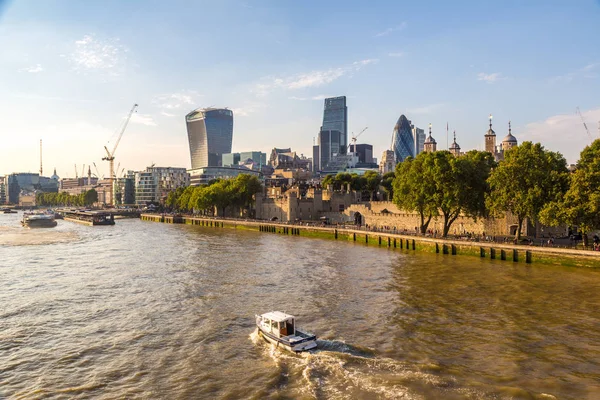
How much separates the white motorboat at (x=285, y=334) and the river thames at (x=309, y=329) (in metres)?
0.71

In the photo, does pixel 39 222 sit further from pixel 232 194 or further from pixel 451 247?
pixel 451 247

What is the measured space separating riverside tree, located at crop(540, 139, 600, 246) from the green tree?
19.2 metres

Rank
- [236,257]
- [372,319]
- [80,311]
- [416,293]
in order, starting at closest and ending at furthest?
[372,319] → [80,311] → [416,293] → [236,257]

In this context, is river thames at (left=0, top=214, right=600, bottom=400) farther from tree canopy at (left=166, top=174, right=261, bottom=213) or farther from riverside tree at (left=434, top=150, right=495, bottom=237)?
tree canopy at (left=166, top=174, right=261, bottom=213)

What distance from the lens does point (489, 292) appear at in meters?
38.0

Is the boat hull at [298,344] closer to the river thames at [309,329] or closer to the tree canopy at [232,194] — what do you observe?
the river thames at [309,329]

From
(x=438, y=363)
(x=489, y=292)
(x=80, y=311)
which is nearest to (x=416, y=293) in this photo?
(x=489, y=292)

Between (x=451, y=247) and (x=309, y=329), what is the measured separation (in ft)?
127

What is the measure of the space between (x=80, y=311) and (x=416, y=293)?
26589mm

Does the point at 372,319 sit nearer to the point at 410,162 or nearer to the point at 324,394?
the point at 324,394

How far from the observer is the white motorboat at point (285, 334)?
24859 millimetres

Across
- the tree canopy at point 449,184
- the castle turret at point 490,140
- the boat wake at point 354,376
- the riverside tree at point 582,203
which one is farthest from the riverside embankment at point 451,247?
the castle turret at point 490,140

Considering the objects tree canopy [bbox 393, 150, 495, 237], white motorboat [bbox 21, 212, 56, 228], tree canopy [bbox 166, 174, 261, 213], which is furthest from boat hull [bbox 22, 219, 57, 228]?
tree canopy [bbox 393, 150, 495, 237]

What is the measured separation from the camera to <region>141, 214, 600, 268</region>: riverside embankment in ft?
159
